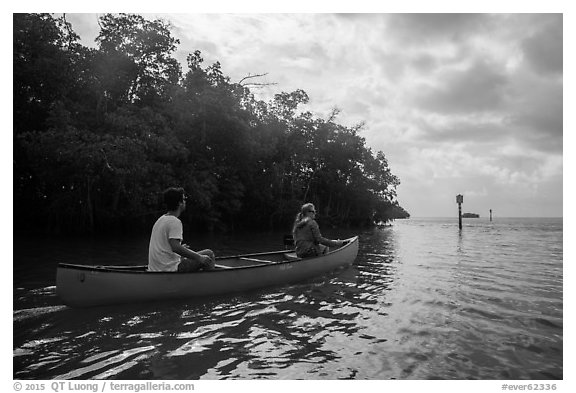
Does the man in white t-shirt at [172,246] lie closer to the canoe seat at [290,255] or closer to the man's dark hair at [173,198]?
the man's dark hair at [173,198]

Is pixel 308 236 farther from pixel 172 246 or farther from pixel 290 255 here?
pixel 172 246

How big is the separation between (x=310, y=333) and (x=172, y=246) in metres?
2.93

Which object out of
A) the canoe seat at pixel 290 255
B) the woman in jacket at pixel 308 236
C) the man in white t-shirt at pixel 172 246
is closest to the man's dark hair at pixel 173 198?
the man in white t-shirt at pixel 172 246

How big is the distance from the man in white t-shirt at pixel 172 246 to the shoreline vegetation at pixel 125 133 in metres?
14.4

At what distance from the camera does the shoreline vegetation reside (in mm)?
20516

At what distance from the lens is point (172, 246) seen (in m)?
6.82

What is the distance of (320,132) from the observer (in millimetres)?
44438

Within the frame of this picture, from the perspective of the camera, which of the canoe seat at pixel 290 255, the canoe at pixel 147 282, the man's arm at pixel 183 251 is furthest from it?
the canoe seat at pixel 290 255

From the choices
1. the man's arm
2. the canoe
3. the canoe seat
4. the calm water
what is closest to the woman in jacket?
the canoe seat

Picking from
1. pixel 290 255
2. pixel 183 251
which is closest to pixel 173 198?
pixel 183 251

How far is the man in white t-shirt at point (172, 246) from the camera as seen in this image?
6.71 m

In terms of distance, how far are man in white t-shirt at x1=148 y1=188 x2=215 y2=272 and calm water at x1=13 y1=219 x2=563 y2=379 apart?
2.40ft

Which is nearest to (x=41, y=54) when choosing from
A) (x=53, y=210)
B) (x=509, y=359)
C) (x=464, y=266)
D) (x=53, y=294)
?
(x=53, y=210)

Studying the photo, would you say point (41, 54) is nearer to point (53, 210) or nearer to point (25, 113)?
point (25, 113)
